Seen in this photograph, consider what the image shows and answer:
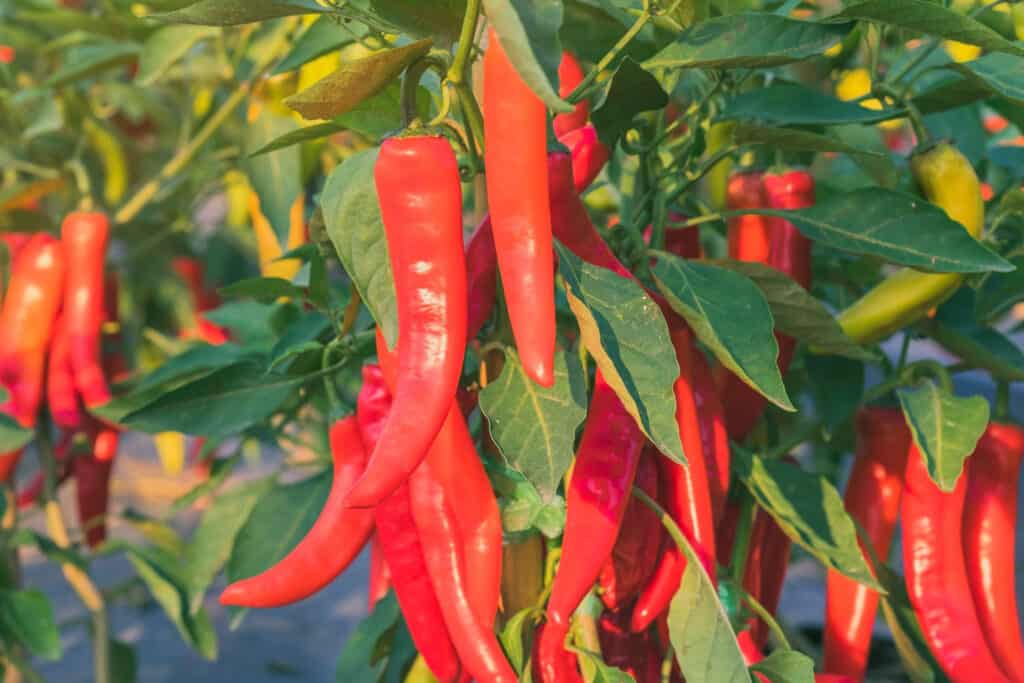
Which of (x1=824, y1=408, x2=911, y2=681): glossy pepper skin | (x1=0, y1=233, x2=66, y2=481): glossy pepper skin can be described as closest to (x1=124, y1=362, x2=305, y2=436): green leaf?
(x1=824, y1=408, x2=911, y2=681): glossy pepper skin

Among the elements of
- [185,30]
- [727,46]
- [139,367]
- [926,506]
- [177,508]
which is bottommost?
[139,367]

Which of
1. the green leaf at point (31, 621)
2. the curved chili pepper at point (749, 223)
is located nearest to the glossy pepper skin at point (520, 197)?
the curved chili pepper at point (749, 223)

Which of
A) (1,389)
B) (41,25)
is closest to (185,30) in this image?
(1,389)

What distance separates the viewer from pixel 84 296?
1.44 meters

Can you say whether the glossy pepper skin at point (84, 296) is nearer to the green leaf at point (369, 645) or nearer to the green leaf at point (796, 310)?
the green leaf at point (369, 645)

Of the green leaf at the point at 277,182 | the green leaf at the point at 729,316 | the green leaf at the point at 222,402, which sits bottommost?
the green leaf at the point at 222,402

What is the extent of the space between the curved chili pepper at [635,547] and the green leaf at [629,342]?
171mm


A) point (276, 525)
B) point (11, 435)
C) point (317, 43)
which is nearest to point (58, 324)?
point (11, 435)

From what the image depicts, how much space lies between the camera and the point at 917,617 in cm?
94

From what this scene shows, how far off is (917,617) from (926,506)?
10 cm

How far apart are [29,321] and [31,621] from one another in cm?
39

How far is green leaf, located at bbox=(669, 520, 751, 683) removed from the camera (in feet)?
2.45

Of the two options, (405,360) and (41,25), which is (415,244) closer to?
(405,360)

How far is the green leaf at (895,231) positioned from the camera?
2.43ft
